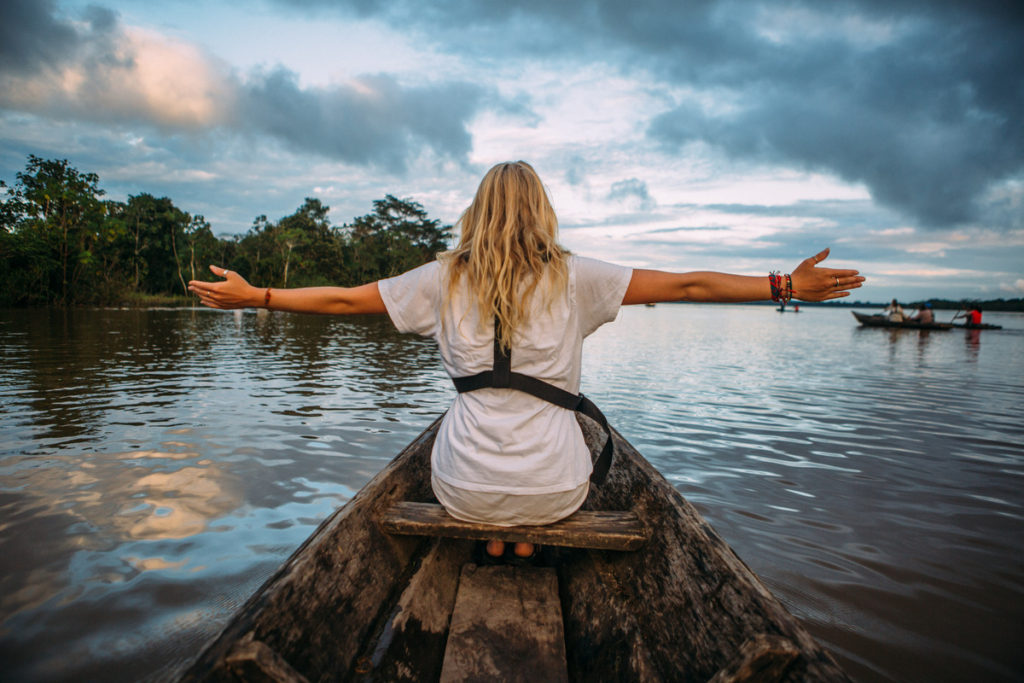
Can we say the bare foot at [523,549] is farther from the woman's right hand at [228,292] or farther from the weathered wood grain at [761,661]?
the woman's right hand at [228,292]

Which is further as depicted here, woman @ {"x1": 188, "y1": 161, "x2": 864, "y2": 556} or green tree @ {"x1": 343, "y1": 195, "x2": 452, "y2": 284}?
green tree @ {"x1": 343, "y1": 195, "x2": 452, "y2": 284}

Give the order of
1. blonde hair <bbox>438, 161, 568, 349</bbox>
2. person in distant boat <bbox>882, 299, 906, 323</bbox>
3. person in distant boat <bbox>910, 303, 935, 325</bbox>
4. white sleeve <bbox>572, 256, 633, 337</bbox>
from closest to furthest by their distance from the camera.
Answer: blonde hair <bbox>438, 161, 568, 349</bbox>, white sleeve <bbox>572, 256, 633, 337</bbox>, person in distant boat <bbox>910, 303, 935, 325</bbox>, person in distant boat <bbox>882, 299, 906, 323</bbox>

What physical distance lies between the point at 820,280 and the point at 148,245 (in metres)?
51.6

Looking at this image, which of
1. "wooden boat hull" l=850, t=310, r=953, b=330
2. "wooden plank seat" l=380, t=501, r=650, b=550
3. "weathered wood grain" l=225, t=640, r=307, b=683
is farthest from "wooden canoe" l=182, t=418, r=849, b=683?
"wooden boat hull" l=850, t=310, r=953, b=330

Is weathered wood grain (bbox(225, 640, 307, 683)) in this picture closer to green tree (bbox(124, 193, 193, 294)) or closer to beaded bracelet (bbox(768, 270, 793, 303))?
beaded bracelet (bbox(768, 270, 793, 303))

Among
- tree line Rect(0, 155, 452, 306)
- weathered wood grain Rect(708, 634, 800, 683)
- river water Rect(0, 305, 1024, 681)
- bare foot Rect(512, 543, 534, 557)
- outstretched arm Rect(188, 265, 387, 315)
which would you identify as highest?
tree line Rect(0, 155, 452, 306)

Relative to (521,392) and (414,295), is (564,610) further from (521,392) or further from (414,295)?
(414,295)

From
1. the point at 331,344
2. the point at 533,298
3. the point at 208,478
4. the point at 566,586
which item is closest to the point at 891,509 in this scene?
the point at 566,586

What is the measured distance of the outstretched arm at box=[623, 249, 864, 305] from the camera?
6.82ft

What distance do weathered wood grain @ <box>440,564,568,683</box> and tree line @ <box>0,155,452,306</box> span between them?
116ft

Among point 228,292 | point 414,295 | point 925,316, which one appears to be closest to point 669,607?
point 414,295

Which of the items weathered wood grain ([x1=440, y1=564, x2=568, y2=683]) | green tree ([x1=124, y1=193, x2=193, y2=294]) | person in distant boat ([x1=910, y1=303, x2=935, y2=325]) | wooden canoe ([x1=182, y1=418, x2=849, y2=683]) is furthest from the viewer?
green tree ([x1=124, y1=193, x2=193, y2=294])

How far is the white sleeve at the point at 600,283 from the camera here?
2.03 metres

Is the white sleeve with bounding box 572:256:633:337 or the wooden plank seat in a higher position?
the white sleeve with bounding box 572:256:633:337
